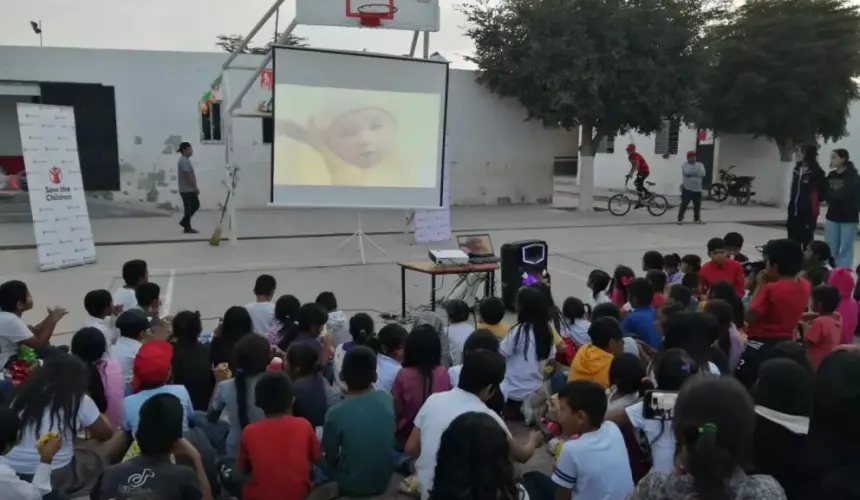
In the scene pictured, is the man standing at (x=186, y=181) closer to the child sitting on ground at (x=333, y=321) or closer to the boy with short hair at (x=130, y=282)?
the boy with short hair at (x=130, y=282)

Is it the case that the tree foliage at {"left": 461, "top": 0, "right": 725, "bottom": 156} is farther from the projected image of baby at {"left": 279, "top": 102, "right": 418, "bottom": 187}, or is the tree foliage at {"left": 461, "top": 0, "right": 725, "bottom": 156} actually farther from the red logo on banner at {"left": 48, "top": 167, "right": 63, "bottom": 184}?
the red logo on banner at {"left": 48, "top": 167, "right": 63, "bottom": 184}

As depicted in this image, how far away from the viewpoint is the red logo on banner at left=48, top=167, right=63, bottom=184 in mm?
8891

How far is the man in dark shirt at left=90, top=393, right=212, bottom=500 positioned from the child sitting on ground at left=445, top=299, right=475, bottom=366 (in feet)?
7.35

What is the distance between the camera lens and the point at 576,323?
4625 millimetres

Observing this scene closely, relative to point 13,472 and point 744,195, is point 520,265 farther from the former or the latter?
point 744,195

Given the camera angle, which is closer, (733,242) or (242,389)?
(242,389)

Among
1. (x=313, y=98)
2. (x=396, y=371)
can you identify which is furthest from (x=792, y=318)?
(x=313, y=98)

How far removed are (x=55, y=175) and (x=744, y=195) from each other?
53.1 feet

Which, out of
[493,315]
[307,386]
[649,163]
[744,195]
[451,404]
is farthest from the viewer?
[649,163]

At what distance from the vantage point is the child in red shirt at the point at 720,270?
19.2 feet

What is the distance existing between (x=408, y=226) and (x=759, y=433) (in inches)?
387

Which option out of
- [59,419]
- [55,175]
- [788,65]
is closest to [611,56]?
[788,65]

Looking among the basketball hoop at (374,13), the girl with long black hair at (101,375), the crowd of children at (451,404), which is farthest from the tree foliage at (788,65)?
the girl with long black hair at (101,375)

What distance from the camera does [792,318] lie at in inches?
175
